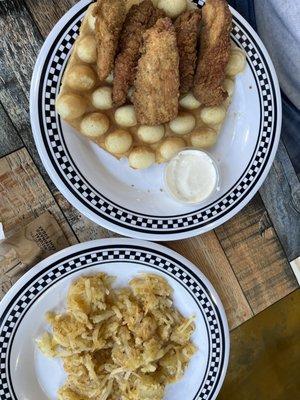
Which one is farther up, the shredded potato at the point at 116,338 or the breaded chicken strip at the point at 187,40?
the breaded chicken strip at the point at 187,40

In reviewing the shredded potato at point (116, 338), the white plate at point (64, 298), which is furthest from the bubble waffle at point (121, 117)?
the shredded potato at point (116, 338)

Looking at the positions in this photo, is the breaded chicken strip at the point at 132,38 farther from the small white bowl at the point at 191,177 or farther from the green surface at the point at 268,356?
the green surface at the point at 268,356

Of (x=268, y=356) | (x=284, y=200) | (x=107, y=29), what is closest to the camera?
(x=107, y=29)

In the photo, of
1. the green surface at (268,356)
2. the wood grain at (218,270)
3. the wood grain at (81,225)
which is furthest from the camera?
the green surface at (268,356)

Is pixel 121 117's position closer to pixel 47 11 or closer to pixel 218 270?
pixel 47 11

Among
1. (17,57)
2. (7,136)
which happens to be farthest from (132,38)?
(7,136)

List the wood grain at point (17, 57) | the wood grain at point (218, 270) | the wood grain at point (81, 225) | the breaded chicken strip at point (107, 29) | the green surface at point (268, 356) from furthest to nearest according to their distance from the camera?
the green surface at point (268, 356), the wood grain at point (218, 270), the wood grain at point (81, 225), the wood grain at point (17, 57), the breaded chicken strip at point (107, 29)
